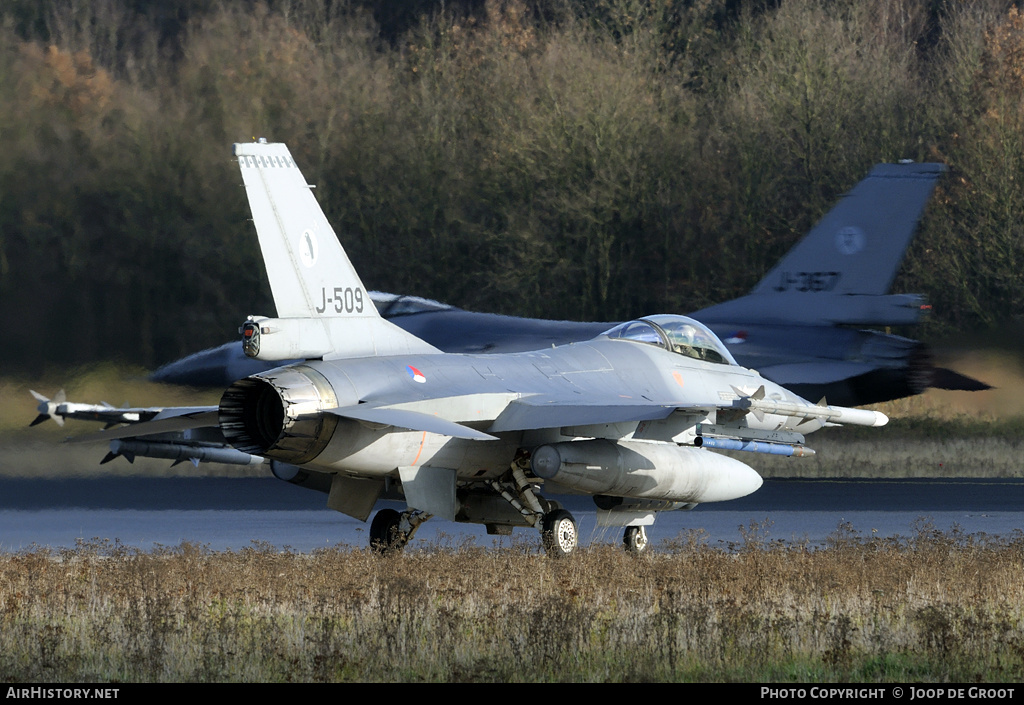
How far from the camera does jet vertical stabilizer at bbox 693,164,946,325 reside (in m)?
21.3

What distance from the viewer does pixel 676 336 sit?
14.5 metres

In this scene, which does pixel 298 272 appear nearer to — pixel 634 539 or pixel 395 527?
pixel 395 527

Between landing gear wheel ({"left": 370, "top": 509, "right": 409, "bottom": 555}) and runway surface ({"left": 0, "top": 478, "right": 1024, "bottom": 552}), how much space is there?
0.83m

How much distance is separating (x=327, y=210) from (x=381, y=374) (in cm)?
2070

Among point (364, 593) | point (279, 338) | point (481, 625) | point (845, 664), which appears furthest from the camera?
point (279, 338)

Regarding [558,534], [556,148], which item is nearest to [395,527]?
[558,534]

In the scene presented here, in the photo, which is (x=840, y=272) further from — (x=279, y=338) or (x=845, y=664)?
(x=845, y=664)

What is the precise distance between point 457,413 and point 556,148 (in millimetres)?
20303

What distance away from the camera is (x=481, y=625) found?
8.67 meters

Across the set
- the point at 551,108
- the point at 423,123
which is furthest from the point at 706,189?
the point at 423,123

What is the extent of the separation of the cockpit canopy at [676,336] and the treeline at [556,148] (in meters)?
14.3

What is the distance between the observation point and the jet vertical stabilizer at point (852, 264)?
69.9ft

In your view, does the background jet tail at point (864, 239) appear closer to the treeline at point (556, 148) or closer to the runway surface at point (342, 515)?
the runway surface at point (342, 515)

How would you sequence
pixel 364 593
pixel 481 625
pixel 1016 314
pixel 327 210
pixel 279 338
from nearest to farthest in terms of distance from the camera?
pixel 481 625 < pixel 364 593 < pixel 279 338 < pixel 1016 314 < pixel 327 210
